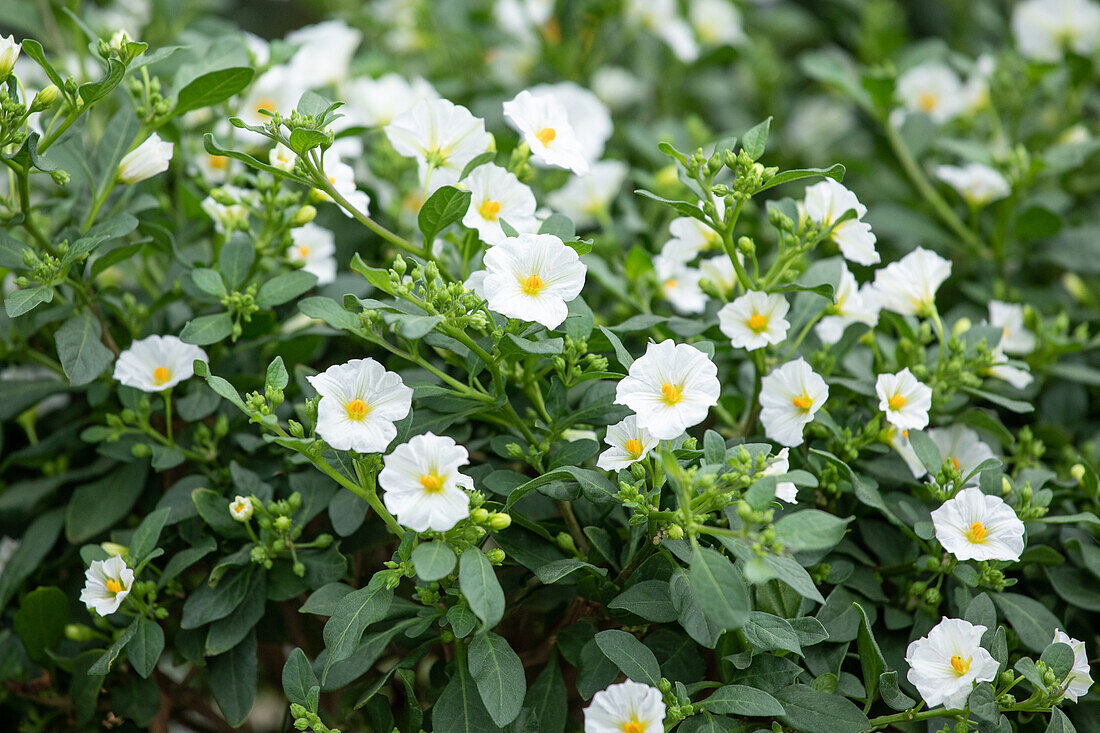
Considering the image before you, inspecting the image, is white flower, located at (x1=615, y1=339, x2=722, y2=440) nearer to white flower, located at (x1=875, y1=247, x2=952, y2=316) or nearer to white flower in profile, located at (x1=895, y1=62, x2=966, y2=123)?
white flower, located at (x1=875, y1=247, x2=952, y2=316)

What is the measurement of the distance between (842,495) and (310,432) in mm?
636

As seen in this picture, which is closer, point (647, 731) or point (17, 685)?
point (647, 731)

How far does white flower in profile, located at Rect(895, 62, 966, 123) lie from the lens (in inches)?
66.9

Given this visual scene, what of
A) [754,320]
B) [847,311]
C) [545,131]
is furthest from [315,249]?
[847,311]

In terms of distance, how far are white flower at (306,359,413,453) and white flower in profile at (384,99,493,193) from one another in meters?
0.26

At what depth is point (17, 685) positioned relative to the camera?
1.10 metres

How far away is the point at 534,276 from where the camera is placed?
871mm

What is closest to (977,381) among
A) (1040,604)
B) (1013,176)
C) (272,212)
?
(1040,604)

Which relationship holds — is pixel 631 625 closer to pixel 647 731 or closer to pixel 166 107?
pixel 647 731

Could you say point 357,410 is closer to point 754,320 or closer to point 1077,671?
point 754,320

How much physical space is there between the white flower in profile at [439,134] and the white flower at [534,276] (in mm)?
192

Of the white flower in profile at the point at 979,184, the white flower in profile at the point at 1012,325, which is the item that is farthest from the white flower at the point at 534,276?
the white flower in profile at the point at 979,184

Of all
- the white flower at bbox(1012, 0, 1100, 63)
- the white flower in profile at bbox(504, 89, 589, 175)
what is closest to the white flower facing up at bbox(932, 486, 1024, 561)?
the white flower in profile at bbox(504, 89, 589, 175)

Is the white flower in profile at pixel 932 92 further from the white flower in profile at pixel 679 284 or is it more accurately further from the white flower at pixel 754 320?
the white flower at pixel 754 320
